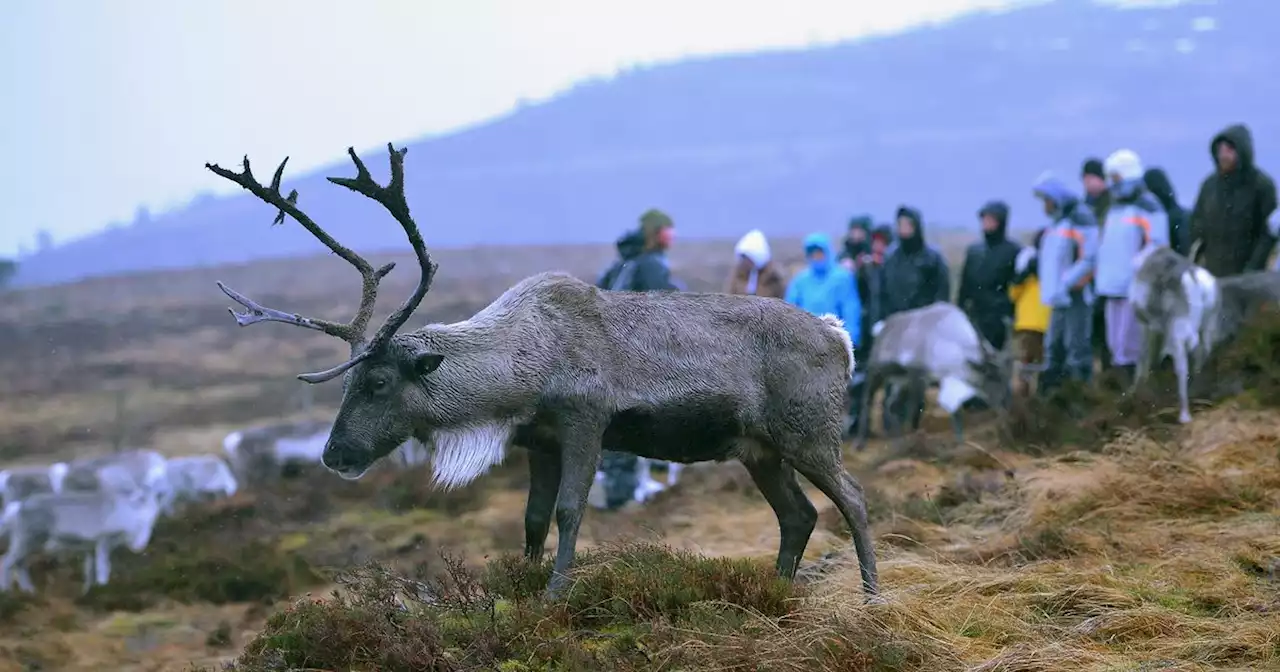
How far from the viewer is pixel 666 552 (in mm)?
6242

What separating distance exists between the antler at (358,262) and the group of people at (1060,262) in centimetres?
480

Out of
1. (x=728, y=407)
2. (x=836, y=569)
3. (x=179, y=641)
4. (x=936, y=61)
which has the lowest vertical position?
(x=179, y=641)

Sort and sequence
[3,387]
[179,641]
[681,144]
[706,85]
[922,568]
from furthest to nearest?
[706,85] → [681,144] → [3,387] → [179,641] → [922,568]

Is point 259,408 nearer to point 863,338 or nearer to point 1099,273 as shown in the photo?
point 863,338

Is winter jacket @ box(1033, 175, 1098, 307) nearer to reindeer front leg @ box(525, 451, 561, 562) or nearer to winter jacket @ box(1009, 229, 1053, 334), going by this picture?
winter jacket @ box(1009, 229, 1053, 334)

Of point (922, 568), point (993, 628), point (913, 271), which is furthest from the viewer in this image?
point (913, 271)

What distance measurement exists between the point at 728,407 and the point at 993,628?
1.53 metres

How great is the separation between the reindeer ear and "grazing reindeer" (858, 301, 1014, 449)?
24.9 feet

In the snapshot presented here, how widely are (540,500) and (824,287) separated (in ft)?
22.3

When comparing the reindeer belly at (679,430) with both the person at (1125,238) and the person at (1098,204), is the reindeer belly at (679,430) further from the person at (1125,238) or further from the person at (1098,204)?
the person at (1098,204)

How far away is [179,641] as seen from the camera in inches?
367

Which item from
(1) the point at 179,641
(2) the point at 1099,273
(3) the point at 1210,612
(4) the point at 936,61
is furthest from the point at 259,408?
(4) the point at 936,61

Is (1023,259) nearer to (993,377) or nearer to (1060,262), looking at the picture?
(1060,262)

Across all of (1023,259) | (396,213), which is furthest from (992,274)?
(396,213)
